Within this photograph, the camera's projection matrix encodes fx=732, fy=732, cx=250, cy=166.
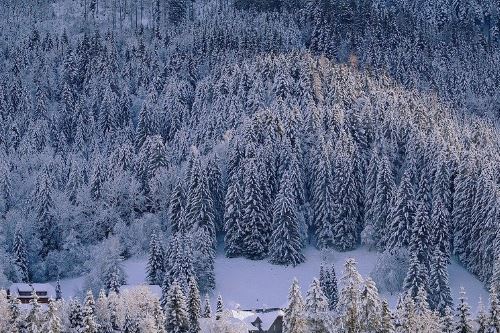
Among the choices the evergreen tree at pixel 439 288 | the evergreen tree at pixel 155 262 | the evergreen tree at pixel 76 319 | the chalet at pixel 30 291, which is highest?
the evergreen tree at pixel 76 319

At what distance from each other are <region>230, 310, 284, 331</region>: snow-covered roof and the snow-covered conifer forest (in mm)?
3033

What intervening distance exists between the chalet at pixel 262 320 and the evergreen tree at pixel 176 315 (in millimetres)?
12374

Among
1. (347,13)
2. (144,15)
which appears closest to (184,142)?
(347,13)

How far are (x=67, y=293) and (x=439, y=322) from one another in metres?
49.7

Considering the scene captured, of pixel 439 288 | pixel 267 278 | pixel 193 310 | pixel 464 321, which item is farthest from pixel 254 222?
pixel 464 321

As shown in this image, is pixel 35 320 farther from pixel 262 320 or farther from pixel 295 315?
pixel 262 320

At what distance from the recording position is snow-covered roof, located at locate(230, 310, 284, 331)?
7681 centimetres

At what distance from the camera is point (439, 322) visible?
64062 millimetres

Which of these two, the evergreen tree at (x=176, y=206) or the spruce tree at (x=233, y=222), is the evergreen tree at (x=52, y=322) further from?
the evergreen tree at (x=176, y=206)

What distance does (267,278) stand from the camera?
306 feet

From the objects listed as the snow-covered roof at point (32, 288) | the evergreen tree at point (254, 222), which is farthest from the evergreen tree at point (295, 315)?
the evergreen tree at point (254, 222)

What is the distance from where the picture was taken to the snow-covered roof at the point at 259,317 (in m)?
76.8

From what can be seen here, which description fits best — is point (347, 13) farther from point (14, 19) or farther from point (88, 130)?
point (14, 19)

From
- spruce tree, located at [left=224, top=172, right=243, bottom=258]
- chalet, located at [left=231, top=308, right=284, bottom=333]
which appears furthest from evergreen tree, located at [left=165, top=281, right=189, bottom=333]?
spruce tree, located at [left=224, top=172, right=243, bottom=258]
